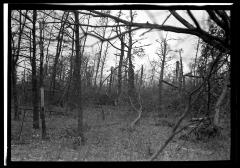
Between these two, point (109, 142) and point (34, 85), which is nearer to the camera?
point (109, 142)

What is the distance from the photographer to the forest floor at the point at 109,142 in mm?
6228

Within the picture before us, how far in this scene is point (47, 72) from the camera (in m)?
11.8

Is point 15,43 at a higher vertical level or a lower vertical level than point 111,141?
higher

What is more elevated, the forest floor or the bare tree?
the bare tree

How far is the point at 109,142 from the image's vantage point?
866cm

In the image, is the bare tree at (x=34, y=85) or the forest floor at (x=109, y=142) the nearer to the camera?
the forest floor at (x=109, y=142)

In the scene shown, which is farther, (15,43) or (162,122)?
(162,122)

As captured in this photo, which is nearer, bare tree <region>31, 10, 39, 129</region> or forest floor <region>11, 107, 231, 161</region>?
forest floor <region>11, 107, 231, 161</region>

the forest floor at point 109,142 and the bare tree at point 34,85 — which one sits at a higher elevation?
the bare tree at point 34,85

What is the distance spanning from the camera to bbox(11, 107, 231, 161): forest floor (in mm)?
6228

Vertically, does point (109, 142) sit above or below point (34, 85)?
below

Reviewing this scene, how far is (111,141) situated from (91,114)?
3.17 m

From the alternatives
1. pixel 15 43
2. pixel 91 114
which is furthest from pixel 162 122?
pixel 15 43
